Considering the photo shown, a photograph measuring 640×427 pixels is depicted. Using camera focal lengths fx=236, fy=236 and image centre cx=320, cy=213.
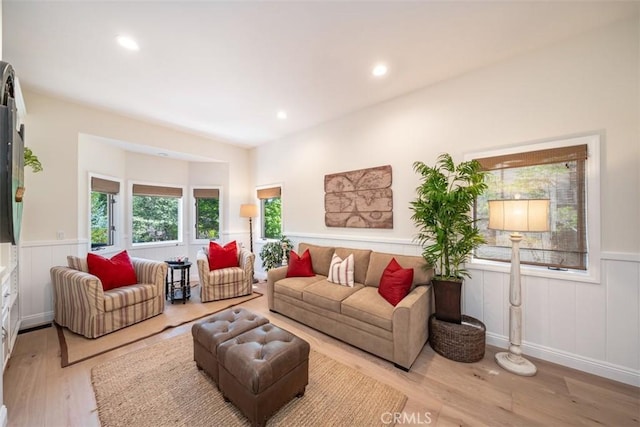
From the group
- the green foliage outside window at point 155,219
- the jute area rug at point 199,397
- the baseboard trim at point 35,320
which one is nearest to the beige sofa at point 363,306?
the jute area rug at point 199,397

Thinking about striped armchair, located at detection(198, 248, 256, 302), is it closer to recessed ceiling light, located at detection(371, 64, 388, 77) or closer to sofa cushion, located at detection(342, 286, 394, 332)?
sofa cushion, located at detection(342, 286, 394, 332)

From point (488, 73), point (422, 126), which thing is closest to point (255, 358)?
point (422, 126)

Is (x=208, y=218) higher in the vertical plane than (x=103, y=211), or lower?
lower

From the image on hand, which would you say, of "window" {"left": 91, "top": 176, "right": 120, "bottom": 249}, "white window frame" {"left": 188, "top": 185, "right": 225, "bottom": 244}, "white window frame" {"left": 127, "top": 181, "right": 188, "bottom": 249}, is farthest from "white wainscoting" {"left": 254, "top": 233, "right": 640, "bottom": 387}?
"window" {"left": 91, "top": 176, "right": 120, "bottom": 249}

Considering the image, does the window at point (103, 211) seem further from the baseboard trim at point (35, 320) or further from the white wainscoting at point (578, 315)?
the white wainscoting at point (578, 315)

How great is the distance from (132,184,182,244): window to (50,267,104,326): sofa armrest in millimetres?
1853

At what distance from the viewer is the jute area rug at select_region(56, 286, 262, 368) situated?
2.37 m

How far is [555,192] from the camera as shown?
226cm

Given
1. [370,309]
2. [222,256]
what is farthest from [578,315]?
[222,256]

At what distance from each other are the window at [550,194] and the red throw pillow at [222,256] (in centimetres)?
367

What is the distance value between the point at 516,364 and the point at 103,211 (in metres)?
6.11

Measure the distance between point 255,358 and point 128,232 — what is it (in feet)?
14.1

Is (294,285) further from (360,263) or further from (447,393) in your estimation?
(447,393)

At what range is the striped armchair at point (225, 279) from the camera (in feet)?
12.2
